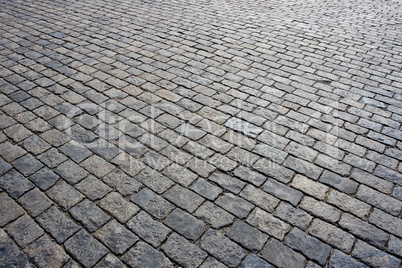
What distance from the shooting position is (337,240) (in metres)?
3.13

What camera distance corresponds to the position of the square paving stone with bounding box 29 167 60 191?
3547 millimetres

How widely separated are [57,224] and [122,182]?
83 centimetres

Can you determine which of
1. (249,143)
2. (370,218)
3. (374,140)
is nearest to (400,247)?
(370,218)

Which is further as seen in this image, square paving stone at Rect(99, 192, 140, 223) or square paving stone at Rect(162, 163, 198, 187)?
square paving stone at Rect(162, 163, 198, 187)

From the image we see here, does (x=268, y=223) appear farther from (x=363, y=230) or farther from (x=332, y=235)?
(x=363, y=230)

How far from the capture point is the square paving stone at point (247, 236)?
3061mm

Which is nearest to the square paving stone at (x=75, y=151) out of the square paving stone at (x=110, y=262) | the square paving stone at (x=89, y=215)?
the square paving stone at (x=89, y=215)

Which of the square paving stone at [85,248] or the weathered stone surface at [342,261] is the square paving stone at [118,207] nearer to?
the square paving stone at [85,248]

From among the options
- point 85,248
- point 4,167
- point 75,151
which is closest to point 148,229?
point 85,248

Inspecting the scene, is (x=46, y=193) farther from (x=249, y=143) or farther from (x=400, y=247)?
(x=400, y=247)

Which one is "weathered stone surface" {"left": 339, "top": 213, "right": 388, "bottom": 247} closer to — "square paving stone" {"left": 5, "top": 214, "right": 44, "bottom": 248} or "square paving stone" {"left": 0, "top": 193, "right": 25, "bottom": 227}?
"square paving stone" {"left": 5, "top": 214, "right": 44, "bottom": 248}

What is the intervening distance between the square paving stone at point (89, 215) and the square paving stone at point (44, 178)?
51cm

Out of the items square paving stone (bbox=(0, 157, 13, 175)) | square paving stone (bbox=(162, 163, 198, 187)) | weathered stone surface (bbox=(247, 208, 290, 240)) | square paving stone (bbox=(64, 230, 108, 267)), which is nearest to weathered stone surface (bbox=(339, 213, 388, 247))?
weathered stone surface (bbox=(247, 208, 290, 240))

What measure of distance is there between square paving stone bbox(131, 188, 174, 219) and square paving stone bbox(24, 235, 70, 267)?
89 centimetres
